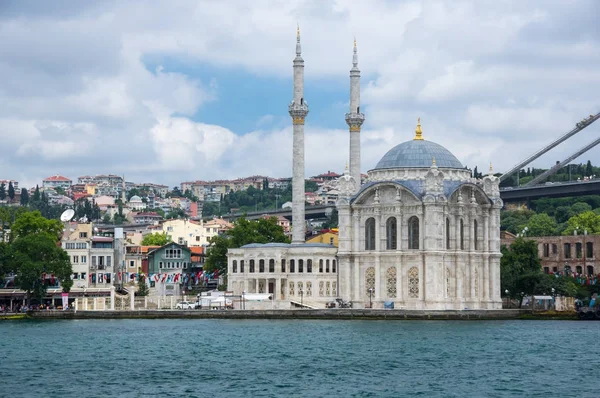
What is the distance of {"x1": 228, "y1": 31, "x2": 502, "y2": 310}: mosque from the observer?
90.6 metres

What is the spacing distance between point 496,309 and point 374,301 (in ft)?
27.2

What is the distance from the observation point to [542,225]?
140 metres

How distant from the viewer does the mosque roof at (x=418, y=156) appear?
9325cm

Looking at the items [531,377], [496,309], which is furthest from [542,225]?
[531,377]

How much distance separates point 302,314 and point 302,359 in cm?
2675

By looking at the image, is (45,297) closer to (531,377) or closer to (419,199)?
(419,199)

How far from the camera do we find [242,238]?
363 feet

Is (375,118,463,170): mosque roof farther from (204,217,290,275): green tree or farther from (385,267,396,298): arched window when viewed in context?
(204,217,290,275): green tree

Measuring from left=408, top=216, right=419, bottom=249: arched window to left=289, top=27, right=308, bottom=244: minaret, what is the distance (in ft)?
39.1

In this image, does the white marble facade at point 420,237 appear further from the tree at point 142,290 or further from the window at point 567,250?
the tree at point 142,290

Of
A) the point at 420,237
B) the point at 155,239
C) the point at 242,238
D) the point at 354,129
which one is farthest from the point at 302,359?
the point at 155,239

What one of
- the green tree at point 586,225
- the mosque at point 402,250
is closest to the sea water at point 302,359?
the mosque at point 402,250

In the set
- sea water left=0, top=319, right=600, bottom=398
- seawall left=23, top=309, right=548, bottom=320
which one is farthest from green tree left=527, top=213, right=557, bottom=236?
sea water left=0, top=319, right=600, bottom=398

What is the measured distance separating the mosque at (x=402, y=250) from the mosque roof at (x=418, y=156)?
0.07 meters
